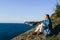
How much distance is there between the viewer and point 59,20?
76.9 feet

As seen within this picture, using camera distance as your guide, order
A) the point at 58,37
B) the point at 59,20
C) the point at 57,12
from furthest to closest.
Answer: the point at 57,12
the point at 59,20
the point at 58,37

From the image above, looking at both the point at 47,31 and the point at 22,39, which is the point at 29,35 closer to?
the point at 22,39

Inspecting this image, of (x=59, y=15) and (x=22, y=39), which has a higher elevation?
(x=59, y=15)

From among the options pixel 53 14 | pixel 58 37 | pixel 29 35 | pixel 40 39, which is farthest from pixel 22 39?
pixel 53 14

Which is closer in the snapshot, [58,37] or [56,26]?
[58,37]

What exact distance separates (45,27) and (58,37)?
1407 millimetres

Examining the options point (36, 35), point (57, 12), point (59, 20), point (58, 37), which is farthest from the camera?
point (57, 12)

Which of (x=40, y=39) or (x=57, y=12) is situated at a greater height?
(x=57, y=12)

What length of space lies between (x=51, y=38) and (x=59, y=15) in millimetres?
5324

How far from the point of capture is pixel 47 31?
20.0 meters

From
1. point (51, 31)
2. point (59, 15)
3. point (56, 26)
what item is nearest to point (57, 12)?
point (59, 15)

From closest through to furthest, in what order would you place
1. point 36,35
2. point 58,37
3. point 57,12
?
point 58,37 < point 36,35 < point 57,12

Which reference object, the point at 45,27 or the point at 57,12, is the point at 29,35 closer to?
the point at 45,27

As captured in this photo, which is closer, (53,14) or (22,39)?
(22,39)
